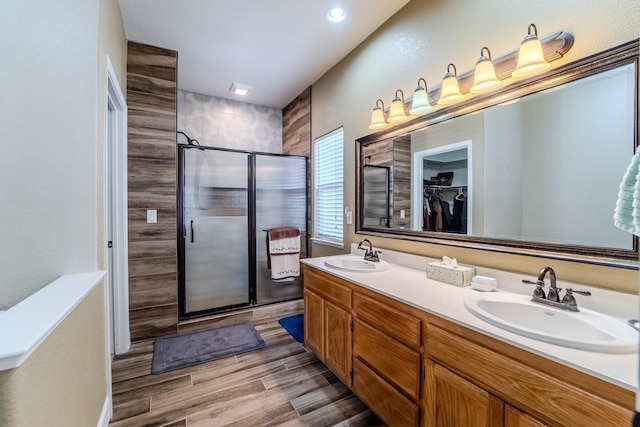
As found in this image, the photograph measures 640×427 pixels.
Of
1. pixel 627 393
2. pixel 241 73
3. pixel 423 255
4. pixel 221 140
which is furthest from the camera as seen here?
pixel 221 140

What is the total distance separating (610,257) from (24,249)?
2.59m

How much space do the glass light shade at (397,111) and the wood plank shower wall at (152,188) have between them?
206 centimetres

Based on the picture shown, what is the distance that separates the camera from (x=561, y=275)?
4.09ft

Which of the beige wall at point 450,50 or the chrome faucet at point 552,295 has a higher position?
the beige wall at point 450,50

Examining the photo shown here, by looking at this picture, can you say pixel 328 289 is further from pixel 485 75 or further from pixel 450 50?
pixel 450 50

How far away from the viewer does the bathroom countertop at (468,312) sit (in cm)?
75

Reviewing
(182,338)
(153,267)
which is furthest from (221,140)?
(182,338)

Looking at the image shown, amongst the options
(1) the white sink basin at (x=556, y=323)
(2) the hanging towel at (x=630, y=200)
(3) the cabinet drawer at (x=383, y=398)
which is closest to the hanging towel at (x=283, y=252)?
(3) the cabinet drawer at (x=383, y=398)

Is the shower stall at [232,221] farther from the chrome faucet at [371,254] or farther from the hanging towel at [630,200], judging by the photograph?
the hanging towel at [630,200]

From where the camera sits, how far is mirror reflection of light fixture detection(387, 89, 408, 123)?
2008 millimetres

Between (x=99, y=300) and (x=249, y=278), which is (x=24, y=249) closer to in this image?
(x=99, y=300)

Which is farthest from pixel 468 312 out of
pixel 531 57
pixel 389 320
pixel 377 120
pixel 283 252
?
pixel 283 252

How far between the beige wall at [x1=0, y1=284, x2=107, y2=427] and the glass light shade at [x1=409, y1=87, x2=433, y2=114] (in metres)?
2.11

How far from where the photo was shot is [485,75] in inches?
57.2
